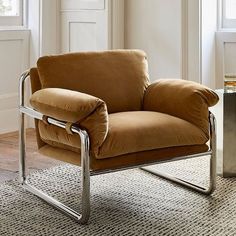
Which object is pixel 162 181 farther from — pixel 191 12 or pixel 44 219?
pixel 191 12

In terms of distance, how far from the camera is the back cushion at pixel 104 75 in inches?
116

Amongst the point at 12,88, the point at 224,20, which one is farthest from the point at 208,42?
the point at 12,88

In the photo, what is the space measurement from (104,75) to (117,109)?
20cm

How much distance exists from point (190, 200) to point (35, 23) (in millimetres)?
2448

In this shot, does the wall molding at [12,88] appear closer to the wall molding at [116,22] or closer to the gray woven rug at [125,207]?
the wall molding at [116,22]

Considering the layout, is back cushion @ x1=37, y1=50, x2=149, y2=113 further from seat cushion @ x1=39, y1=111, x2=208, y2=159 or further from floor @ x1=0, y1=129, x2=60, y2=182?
floor @ x1=0, y1=129, x2=60, y2=182

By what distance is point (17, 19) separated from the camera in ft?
15.6

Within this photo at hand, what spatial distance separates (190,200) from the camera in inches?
116

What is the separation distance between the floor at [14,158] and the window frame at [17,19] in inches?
37.2

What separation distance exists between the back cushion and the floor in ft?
2.55

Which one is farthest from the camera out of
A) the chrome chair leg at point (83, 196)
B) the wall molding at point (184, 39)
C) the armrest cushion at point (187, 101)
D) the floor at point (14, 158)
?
the wall molding at point (184, 39)

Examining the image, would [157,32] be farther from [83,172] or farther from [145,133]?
[83,172]

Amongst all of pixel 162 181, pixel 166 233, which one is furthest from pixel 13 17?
pixel 166 233

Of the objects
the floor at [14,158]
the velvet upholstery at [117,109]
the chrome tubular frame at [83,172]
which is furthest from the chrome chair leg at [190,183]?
the floor at [14,158]
